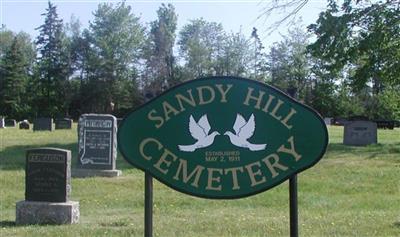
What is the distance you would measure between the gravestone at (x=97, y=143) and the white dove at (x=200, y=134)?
39.9ft

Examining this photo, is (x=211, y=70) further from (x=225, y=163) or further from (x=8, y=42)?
(x=225, y=163)

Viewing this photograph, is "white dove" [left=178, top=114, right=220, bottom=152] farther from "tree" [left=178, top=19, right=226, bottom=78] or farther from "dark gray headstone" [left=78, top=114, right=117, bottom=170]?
"tree" [left=178, top=19, right=226, bottom=78]

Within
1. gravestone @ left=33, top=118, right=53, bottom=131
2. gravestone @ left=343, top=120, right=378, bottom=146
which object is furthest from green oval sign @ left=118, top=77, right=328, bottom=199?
gravestone @ left=33, top=118, right=53, bottom=131

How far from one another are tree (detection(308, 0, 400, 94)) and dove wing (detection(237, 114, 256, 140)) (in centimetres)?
1922

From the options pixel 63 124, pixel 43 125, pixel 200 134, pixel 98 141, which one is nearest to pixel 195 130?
pixel 200 134

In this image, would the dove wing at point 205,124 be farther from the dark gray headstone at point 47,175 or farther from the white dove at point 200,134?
the dark gray headstone at point 47,175

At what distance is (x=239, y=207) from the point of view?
11.2 m

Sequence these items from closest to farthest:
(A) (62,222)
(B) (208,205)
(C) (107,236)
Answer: (C) (107,236), (A) (62,222), (B) (208,205)

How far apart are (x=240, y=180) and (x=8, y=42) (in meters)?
90.6

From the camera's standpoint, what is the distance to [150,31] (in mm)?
89875

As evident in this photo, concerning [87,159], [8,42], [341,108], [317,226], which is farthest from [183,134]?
[8,42]

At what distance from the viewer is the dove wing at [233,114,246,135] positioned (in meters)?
4.66

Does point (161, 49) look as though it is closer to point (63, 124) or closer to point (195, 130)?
point (63, 124)

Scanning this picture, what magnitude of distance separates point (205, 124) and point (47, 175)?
549 cm
